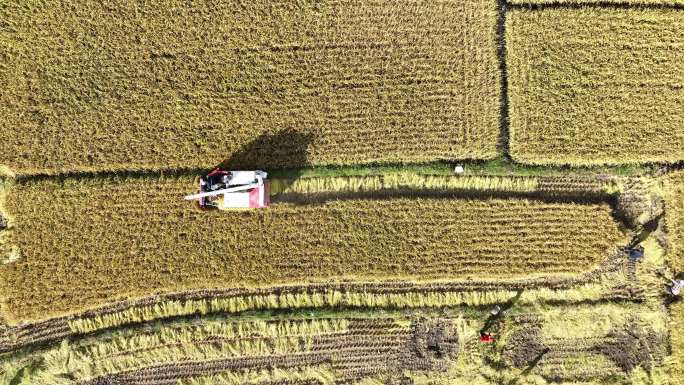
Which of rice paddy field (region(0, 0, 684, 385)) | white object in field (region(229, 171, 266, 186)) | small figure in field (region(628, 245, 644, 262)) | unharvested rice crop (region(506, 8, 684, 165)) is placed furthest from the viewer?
unharvested rice crop (region(506, 8, 684, 165))

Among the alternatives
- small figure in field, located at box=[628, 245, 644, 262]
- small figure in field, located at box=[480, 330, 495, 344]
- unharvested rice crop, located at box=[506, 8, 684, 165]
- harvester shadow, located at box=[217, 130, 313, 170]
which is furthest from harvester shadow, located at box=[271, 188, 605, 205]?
small figure in field, located at box=[480, 330, 495, 344]

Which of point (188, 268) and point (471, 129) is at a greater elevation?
point (471, 129)

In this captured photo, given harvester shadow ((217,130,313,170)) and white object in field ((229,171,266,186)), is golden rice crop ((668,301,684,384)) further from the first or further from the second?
white object in field ((229,171,266,186))

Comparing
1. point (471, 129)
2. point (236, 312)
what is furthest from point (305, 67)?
point (236, 312)

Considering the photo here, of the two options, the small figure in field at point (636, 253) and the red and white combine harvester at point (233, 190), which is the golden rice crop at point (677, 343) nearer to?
the small figure in field at point (636, 253)

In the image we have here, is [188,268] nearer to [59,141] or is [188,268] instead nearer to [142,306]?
[142,306]

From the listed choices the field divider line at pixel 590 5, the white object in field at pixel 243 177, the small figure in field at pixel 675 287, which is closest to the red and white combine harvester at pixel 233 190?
the white object in field at pixel 243 177
